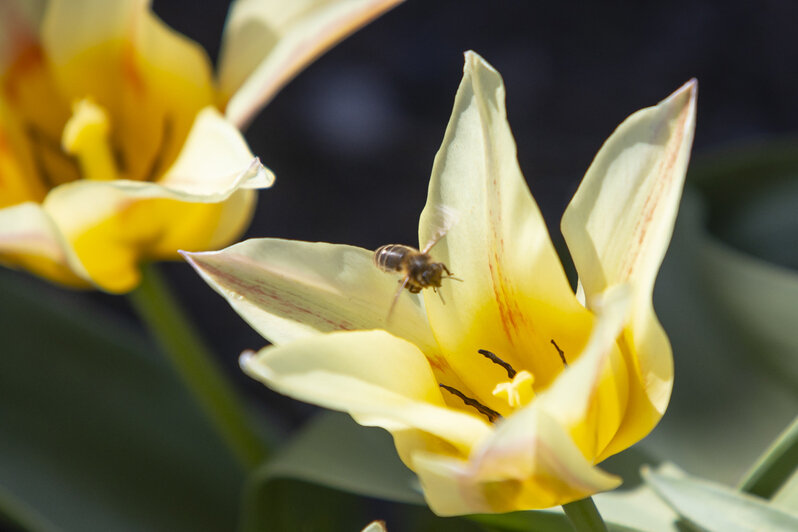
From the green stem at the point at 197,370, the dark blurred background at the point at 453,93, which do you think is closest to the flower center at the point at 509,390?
the green stem at the point at 197,370

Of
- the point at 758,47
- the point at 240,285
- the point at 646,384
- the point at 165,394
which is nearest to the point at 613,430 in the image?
the point at 646,384

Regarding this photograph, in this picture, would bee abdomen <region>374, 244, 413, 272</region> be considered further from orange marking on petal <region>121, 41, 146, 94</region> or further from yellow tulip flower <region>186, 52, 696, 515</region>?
orange marking on petal <region>121, 41, 146, 94</region>

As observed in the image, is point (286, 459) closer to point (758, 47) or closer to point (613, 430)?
point (613, 430)

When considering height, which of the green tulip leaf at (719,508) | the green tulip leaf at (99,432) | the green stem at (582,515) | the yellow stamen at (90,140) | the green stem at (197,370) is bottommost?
the green tulip leaf at (99,432)

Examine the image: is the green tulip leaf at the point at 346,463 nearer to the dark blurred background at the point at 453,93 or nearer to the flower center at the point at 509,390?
the flower center at the point at 509,390

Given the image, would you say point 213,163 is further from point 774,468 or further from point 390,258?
point 774,468
